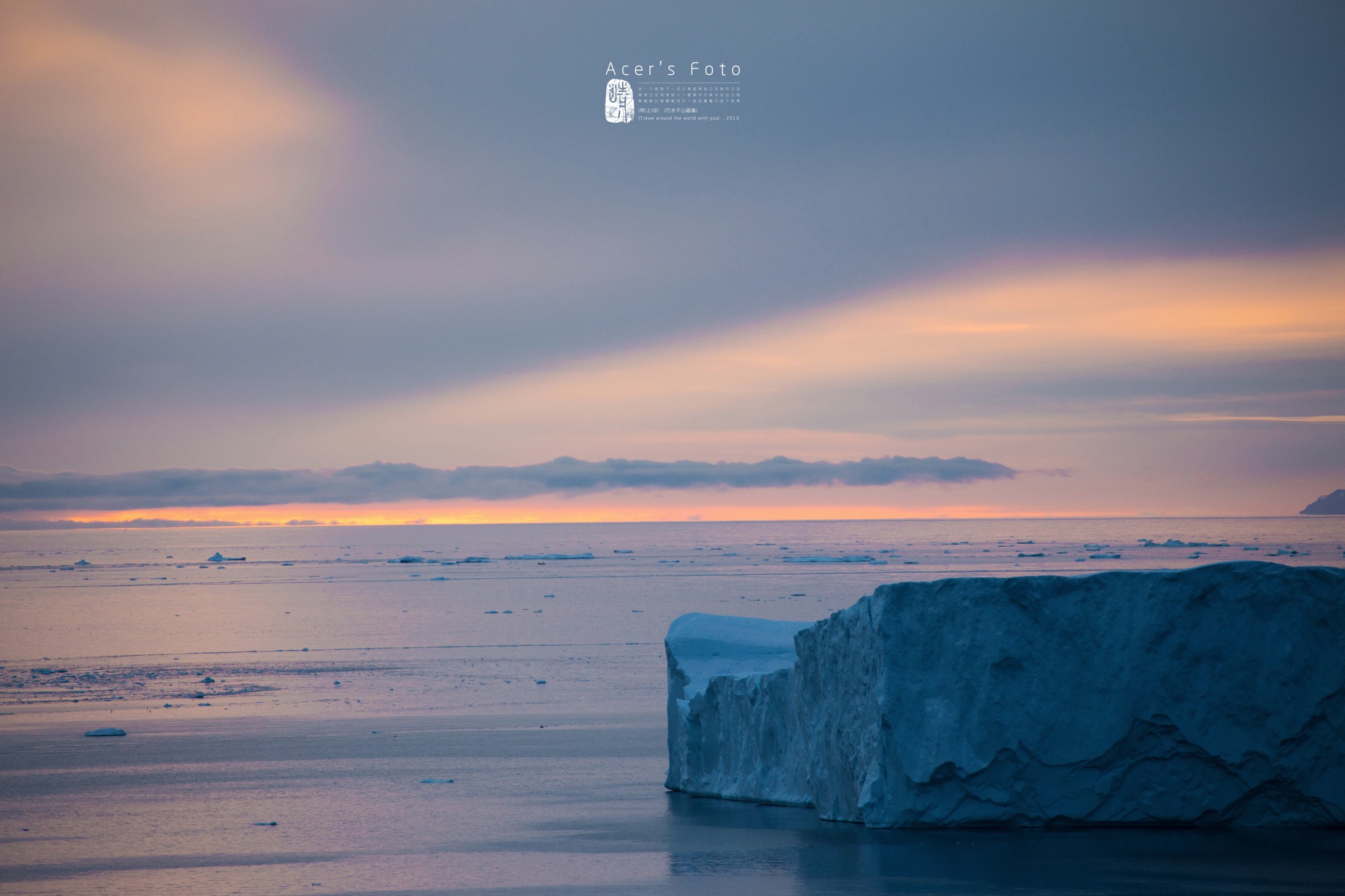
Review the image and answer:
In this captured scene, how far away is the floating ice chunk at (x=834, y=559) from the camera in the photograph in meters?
84.8

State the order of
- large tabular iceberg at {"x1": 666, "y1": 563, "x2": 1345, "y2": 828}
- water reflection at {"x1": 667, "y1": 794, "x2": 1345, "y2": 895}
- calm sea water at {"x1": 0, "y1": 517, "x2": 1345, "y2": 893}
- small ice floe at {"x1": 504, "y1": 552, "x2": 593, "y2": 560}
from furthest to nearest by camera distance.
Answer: small ice floe at {"x1": 504, "y1": 552, "x2": 593, "y2": 560}
large tabular iceberg at {"x1": 666, "y1": 563, "x2": 1345, "y2": 828}
calm sea water at {"x1": 0, "y1": 517, "x2": 1345, "y2": 893}
water reflection at {"x1": 667, "y1": 794, "x2": 1345, "y2": 895}

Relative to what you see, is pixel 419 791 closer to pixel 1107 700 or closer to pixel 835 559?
pixel 1107 700

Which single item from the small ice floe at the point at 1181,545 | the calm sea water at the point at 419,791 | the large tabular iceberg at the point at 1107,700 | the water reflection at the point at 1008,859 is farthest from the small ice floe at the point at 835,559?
the water reflection at the point at 1008,859

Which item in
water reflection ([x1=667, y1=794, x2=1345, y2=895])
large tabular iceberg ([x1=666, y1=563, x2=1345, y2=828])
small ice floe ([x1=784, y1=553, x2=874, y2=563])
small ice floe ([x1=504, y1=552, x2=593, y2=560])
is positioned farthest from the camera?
small ice floe ([x1=504, y1=552, x2=593, y2=560])

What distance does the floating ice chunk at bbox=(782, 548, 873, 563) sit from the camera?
8484 centimetres

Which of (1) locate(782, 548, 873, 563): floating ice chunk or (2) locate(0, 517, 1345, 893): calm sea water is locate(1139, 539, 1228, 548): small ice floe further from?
(2) locate(0, 517, 1345, 893): calm sea water

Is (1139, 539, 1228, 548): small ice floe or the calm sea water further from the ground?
the calm sea water

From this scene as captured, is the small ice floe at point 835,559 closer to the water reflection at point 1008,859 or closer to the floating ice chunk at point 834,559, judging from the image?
the floating ice chunk at point 834,559

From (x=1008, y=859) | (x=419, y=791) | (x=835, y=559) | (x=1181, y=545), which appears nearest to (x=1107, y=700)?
(x=1008, y=859)

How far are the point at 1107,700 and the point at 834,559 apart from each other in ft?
264

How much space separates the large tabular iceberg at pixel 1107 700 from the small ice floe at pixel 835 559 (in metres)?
73.9

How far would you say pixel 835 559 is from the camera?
89.1 m

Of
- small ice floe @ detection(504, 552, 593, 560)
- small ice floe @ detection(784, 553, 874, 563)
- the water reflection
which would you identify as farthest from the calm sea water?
small ice floe @ detection(504, 552, 593, 560)

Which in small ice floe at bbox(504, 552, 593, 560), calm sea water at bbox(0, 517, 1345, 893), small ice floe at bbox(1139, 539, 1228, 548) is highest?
calm sea water at bbox(0, 517, 1345, 893)
